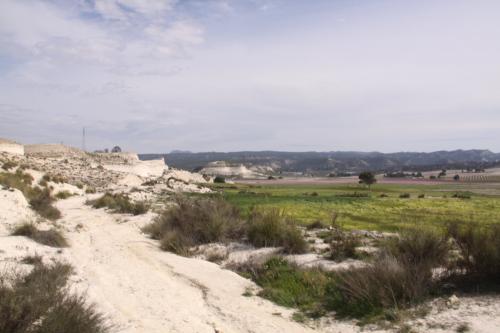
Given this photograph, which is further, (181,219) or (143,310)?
(181,219)

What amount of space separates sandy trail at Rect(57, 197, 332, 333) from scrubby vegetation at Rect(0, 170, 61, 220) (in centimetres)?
761

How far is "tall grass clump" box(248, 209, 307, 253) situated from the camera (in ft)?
42.9

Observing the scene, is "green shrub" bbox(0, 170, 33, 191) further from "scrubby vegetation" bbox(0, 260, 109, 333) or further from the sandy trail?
"scrubby vegetation" bbox(0, 260, 109, 333)

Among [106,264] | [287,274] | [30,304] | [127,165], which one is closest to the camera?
[30,304]

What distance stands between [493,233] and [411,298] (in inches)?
111

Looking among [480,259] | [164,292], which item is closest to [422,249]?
[480,259]

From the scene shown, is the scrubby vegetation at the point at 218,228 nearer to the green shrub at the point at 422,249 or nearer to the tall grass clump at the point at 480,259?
the green shrub at the point at 422,249

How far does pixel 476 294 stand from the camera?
8.28 m

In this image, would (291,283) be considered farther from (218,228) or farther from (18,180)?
(18,180)

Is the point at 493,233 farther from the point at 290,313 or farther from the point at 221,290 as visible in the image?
the point at 221,290

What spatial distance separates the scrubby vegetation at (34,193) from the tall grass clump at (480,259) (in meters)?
17.7

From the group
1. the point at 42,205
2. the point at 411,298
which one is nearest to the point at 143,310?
the point at 411,298

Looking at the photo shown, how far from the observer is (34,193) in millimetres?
28422

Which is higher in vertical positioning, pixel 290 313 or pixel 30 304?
pixel 30 304
